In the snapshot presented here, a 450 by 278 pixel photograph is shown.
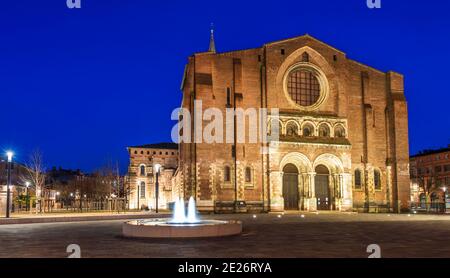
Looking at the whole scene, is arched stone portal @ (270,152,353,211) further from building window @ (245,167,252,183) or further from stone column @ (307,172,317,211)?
building window @ (245,167,252,183)

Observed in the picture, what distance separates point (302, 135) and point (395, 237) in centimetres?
2811

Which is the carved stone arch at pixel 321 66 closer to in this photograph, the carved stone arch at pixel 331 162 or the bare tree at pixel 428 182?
the carved stone arch at pixel 331 162

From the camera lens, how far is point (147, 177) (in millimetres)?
75562

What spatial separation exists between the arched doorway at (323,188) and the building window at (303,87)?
677 centimetres

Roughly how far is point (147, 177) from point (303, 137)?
123 feet

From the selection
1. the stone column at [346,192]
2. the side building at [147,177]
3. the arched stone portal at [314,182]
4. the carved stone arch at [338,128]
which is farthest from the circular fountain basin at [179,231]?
the side building at [147,177]

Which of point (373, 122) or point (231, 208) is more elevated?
point (373, 122)

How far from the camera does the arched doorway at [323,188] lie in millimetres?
45438

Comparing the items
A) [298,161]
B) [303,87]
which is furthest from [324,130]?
[303,87]

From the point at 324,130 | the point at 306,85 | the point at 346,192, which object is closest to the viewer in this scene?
the point at 346,192

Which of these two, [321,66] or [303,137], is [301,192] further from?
[321,66]

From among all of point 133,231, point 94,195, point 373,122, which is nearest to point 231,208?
point 373,122
